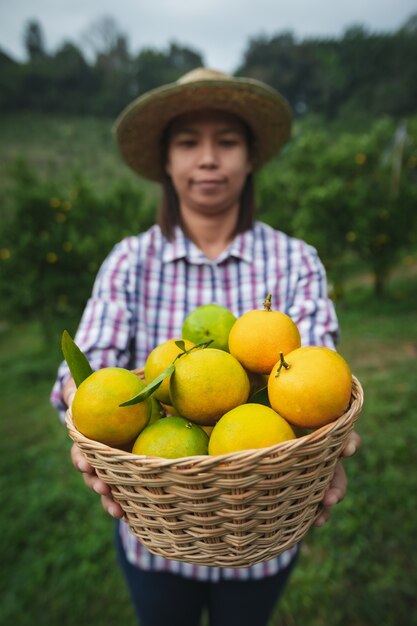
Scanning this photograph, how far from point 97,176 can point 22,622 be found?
2182 cm

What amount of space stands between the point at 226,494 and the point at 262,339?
352mm

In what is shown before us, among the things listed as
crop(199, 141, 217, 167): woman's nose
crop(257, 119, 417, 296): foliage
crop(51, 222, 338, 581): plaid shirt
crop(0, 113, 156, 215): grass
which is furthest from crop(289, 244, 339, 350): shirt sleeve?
crop(0, 113, 156, 215): grass

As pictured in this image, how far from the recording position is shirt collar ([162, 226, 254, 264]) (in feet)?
5.56

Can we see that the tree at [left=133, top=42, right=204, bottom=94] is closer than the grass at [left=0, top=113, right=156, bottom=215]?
No

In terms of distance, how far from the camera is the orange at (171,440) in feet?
2.89

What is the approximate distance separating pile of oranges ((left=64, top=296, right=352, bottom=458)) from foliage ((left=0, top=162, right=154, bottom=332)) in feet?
20.1

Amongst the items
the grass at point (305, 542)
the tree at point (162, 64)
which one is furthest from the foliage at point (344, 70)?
the grass at point (305, 542)

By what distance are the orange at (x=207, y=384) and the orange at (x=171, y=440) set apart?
0.04 metres

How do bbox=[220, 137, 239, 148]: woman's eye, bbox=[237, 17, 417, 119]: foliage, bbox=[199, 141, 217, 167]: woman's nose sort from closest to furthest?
bbox=[199, 141, 217, 167]: woman's nose → bbox=[220, 137, 239, 148]: woman's eye → bbox=[237, 17, 417, 119]: foliage

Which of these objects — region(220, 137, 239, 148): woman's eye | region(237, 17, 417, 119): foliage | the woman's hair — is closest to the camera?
region(220, 137, 239, 148): woman's eye

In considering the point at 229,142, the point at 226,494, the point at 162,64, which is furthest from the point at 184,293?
the point at 162,64

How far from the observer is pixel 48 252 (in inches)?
262

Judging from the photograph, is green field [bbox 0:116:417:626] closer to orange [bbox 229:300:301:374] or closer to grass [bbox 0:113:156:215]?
orange [bbox 229:300:301:374]

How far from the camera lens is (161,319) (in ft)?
5.39
